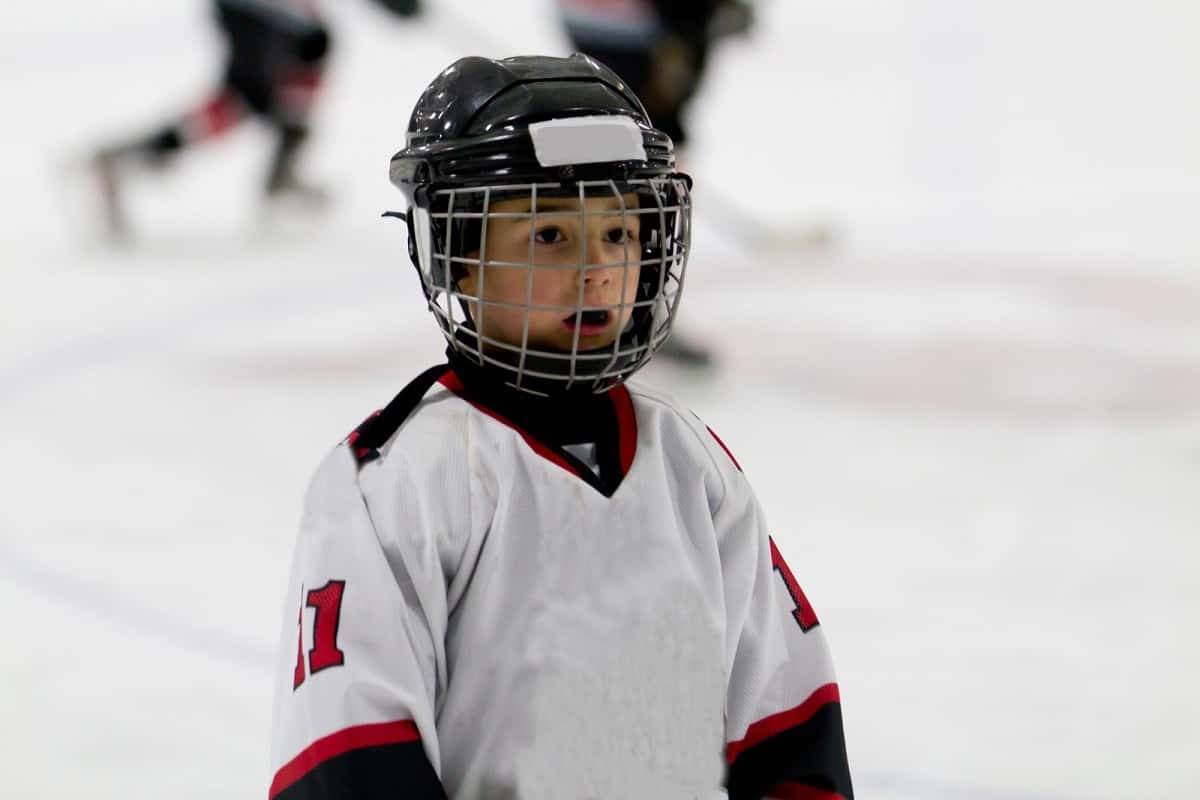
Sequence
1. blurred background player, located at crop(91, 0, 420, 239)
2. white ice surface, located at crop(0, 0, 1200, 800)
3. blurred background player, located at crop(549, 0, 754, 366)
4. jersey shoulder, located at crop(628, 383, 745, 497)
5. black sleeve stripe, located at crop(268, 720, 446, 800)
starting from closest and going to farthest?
black sleeve stripe, located at crop(268, 720, 446, 800), jersey shoulder, located at crop(628, 383, 745, 497), white ice surface, located at crop(0, 0, 1200, 800), blurred background player, located at crop(549, 0, 754, 366), blurred background player, located at crop(91, 0, 420, 239)

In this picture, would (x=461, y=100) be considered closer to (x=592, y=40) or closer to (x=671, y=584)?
(x=671, y=584)

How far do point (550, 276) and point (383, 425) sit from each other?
4.9 inches

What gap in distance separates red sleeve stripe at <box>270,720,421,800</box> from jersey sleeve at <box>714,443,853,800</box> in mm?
211

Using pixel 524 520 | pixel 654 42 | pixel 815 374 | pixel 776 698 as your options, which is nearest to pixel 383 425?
pixel 524 520

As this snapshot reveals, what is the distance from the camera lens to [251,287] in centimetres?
382

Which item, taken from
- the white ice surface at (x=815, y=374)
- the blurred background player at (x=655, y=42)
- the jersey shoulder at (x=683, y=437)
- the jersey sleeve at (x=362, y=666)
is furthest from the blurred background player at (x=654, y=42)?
the jersey sleeve at (x=362, y=666)

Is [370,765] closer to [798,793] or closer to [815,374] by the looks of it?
[798,793]

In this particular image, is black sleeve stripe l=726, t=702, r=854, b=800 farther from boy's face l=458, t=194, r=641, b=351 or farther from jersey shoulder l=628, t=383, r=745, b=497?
boy's face l=458, t=194, r=641, b=351

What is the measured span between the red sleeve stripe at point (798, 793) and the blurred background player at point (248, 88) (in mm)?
3682

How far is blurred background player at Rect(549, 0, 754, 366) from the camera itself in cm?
274

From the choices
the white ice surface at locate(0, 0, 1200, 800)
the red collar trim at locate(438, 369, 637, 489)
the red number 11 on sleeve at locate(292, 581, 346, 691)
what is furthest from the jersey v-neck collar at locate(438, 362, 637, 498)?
the white ice surface at locate(0, 0, 1200, 800)

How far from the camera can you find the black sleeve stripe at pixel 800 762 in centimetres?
88

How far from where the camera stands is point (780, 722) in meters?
0.89

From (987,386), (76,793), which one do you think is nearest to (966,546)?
(987,386)
